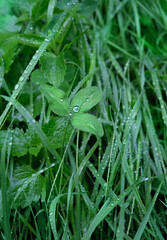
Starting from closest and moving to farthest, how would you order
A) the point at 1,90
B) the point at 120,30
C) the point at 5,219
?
1. the point at 5,219
2. the point at 1,90
3. the point at 120,30

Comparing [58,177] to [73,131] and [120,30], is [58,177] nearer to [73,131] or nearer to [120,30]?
[73,131]

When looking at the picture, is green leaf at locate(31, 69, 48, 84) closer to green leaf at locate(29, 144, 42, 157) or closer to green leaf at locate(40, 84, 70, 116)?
green leaf at locate(40, 84, 70, 116)

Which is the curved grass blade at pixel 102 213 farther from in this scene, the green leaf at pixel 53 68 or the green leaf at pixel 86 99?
the green leaf at pixel 53 68

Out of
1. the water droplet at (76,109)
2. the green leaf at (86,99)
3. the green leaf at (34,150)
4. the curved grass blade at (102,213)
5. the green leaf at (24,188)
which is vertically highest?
the green leaf at (86,99)

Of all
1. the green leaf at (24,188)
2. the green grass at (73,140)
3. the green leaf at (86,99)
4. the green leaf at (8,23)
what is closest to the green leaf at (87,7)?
the green grass at (73,140)

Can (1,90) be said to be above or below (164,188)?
above

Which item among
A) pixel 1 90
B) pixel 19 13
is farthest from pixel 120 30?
pixel 1 90

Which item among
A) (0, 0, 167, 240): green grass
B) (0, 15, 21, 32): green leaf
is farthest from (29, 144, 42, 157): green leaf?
(0, 15, 21, 32): green leaf
